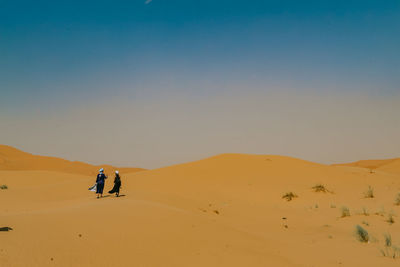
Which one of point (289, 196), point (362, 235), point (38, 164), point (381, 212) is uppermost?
point (38, 164)

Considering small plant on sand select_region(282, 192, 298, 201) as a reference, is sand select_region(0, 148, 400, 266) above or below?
below

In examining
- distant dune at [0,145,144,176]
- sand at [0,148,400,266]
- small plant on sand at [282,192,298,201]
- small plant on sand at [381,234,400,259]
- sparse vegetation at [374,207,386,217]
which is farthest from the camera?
distant dune at [0,145,144,176]

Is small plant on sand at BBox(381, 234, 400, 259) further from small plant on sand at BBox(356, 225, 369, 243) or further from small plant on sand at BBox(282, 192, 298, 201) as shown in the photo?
small plant on sand at BBox(282, 192, 298, 201)

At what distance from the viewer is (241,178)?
26016 mm

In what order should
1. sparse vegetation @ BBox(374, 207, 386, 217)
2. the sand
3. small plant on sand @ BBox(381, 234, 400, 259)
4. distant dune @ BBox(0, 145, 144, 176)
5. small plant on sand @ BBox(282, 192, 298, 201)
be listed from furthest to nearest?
distant dune @ BBox(0, 145, 144, 176) < small plant on sand @ BBox(282, 192, 298, 201) < sparse vegetation @ BBox(374, 207, 386, 217) < small plant on sand @ BBox(381, 234, 400, 259) < the sand

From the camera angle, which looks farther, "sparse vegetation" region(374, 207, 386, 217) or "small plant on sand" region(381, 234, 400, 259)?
"sparse vegetation" region(374, 207, 386, 217)

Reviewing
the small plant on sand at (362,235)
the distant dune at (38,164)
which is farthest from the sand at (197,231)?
the distant dune at (38,164)

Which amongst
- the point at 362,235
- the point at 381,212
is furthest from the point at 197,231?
the point at 381,212

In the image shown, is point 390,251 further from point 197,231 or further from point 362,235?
point 197,231

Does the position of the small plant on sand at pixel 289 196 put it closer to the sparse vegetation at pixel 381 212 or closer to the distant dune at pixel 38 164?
the sparse vegetation at pixel 381 212

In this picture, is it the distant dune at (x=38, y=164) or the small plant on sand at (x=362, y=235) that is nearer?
the small plant on sand at (x=362, y=235)

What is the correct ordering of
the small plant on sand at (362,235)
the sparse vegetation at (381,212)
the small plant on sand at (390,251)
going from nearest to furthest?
the small plant on sand at (390,251)
the small plant on sand at (362,235)
the sparse vegetation at (381,212)

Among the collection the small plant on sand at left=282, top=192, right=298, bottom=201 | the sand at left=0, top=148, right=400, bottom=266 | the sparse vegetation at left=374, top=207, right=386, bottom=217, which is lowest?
the sand at left=0, top=148, right=400, bottom=266

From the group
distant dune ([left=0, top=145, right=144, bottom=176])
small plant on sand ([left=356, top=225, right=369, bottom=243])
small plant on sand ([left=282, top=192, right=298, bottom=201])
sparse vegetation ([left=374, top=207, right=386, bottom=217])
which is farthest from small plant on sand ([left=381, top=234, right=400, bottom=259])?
distant dune ([left=0, top=145, right=144, bottom=176])
